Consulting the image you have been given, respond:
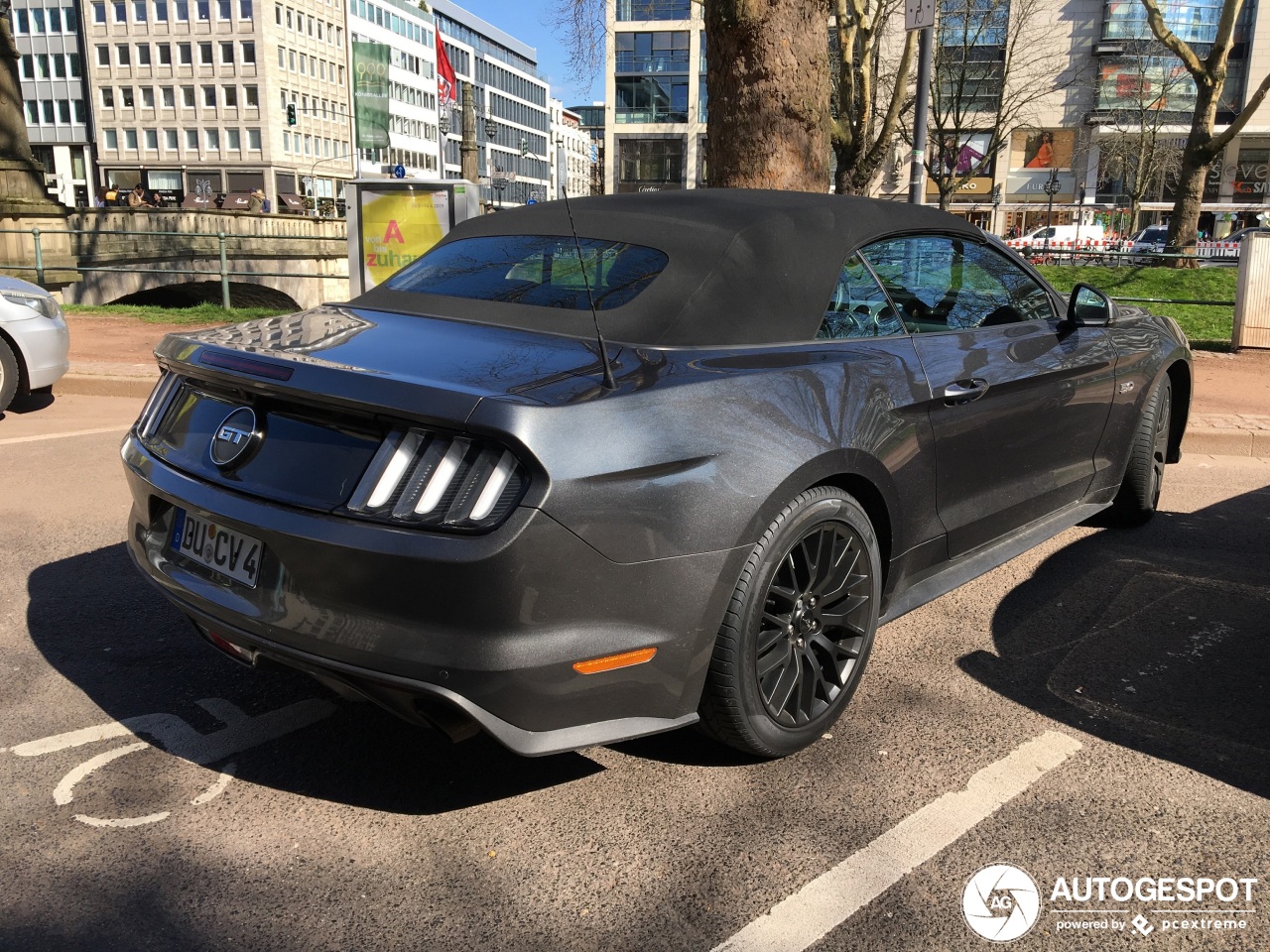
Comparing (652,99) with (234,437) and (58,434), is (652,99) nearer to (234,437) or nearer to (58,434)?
(58,434)

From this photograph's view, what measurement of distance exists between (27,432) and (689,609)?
6.73 metres

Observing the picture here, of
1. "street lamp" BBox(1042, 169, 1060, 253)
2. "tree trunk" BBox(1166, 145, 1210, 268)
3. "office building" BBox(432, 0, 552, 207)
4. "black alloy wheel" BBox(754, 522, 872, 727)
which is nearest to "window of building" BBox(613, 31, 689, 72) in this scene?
"street lamp" BBox(1042, 169, 1060, 253)

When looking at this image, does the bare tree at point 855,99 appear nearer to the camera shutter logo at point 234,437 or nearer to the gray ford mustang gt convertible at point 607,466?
the gray ford mustang gt convertible at point 607,466

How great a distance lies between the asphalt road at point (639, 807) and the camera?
2.46 m

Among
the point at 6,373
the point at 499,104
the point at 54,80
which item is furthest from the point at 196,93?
the point at 6,373

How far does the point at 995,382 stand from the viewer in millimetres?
3832

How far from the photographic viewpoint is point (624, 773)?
315 centimetres

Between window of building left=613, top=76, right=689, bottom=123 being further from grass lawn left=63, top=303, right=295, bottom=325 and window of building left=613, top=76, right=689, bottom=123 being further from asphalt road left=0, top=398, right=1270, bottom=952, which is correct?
asphalt road left=0, top=398, right=1270, bottom=952

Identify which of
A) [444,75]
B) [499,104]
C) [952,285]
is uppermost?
[499,104]

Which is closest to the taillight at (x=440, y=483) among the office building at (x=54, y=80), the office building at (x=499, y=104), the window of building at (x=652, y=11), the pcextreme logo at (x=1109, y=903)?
the pcextreme logo at (x=1109, y=903)

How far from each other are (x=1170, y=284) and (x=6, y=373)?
61.9 feet

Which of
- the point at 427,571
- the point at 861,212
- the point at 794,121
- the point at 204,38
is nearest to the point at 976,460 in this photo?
the point at 861,212

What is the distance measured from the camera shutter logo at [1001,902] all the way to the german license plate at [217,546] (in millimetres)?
1832

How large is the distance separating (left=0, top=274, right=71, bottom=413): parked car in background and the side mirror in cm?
702
